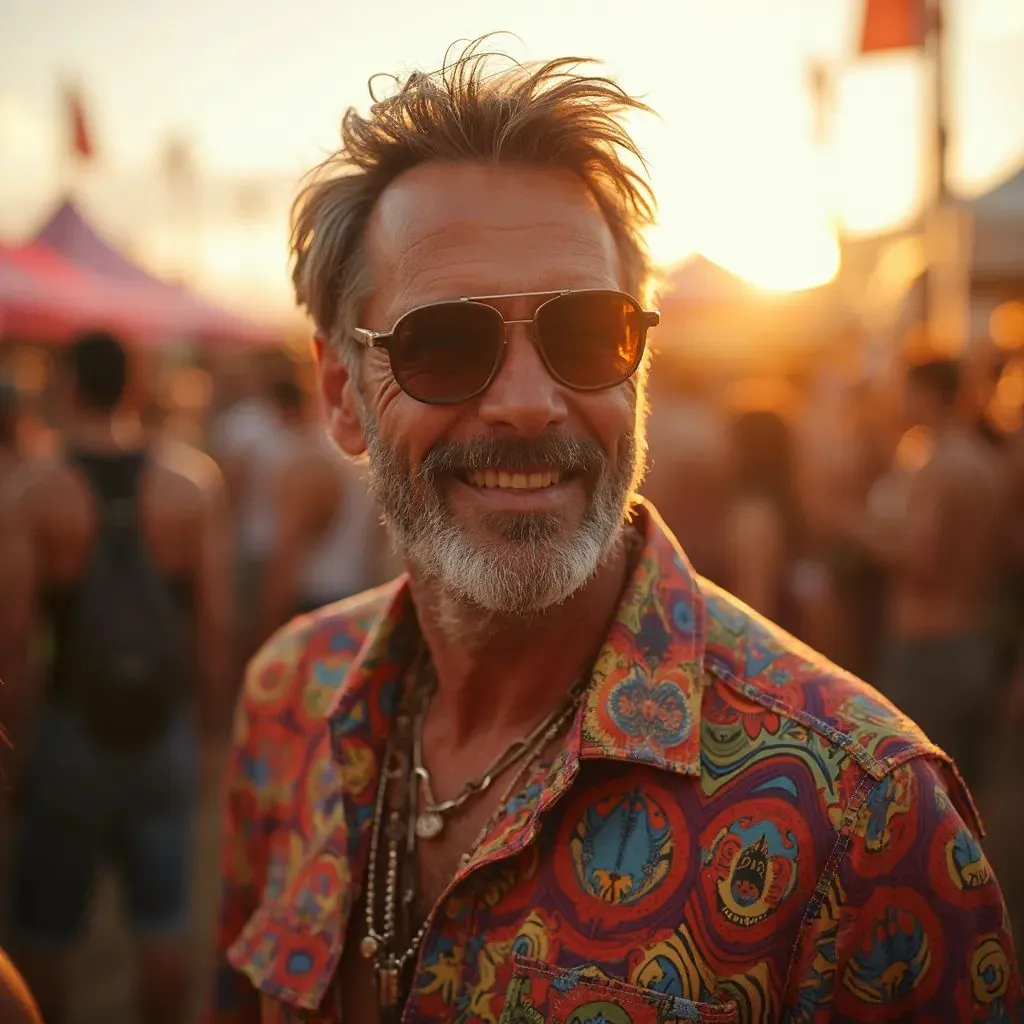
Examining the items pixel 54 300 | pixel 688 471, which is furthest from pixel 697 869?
pixel 54 300

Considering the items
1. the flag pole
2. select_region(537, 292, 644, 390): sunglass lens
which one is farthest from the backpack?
the flag pole

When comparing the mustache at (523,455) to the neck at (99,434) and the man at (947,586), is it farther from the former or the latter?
the man at (947,586)

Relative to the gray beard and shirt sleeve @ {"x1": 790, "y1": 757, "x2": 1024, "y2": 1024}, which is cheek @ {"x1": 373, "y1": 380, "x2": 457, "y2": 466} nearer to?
the gray beard

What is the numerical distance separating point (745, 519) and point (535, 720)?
4637 millimetres

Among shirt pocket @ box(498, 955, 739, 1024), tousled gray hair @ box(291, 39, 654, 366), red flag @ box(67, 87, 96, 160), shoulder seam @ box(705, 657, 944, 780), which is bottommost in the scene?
shirt pocket @ box(498, 955, 739, 1024)

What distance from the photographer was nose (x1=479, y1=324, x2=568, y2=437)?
1.67m

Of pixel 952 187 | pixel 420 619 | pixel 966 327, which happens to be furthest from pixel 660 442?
pixel 952 187

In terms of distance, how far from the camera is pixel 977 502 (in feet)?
16.0

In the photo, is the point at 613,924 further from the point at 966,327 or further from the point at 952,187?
the point at 952,187

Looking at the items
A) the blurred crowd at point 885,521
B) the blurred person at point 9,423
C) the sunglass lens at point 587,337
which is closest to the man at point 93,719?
the blurred person at point 9,423

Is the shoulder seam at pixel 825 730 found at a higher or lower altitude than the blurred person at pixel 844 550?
higher

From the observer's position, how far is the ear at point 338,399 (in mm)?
2076

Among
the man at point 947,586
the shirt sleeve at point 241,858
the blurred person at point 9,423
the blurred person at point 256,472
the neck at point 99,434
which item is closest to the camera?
the shirt sleeve at point 241,858

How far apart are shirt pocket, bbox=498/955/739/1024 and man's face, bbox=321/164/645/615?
565 mm
